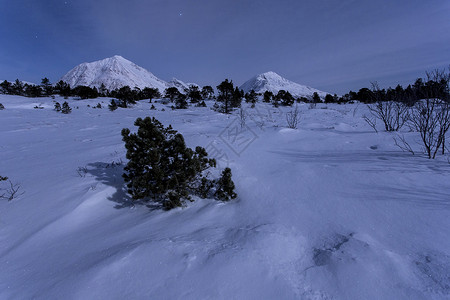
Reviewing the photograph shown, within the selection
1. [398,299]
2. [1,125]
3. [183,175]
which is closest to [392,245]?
[398,299]

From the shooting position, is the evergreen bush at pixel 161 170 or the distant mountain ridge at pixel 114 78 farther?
the distant mountain ridge at pixel 114 78

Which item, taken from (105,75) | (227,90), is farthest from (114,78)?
(227,90)

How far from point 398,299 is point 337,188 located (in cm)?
202

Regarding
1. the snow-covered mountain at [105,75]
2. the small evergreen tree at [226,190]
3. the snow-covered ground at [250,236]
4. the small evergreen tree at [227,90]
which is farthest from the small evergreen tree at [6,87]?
the snow-covered mountain at [105,75]

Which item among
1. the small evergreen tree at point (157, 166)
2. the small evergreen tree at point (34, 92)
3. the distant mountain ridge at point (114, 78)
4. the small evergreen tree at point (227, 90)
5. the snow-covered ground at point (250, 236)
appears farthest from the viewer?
the distant mountain ridge at point (114, 78)

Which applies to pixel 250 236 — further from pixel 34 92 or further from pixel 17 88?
pixel 17 88

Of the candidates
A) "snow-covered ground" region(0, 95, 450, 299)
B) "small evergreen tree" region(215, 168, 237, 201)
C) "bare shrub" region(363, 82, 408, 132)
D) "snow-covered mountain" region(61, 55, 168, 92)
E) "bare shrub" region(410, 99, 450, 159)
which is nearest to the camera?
"snow-covered ground" region(0, 95, 450, 299)

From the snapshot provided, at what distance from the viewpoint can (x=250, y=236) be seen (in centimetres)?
225

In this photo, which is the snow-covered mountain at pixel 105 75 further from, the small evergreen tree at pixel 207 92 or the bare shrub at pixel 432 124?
the bare shrub at pixel 432 124

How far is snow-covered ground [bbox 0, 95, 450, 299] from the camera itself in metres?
1.65

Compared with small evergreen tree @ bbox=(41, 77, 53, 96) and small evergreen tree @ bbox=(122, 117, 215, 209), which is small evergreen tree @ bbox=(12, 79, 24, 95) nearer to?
small evergreen tree @ bbox=(41, 77, 53, 96)

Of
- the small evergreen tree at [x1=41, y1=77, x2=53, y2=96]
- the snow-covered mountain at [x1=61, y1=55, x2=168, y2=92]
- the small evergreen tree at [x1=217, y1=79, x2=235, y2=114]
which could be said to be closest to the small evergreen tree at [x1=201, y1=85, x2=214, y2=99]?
the small evergreen tree at [x1=217, y1=79, x2=235, y2=114]

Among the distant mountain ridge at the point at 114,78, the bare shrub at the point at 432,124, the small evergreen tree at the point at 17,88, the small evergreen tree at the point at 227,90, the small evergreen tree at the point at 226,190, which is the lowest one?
the small evergreen tree at the point at 226,190

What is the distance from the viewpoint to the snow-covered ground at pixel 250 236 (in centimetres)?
165
